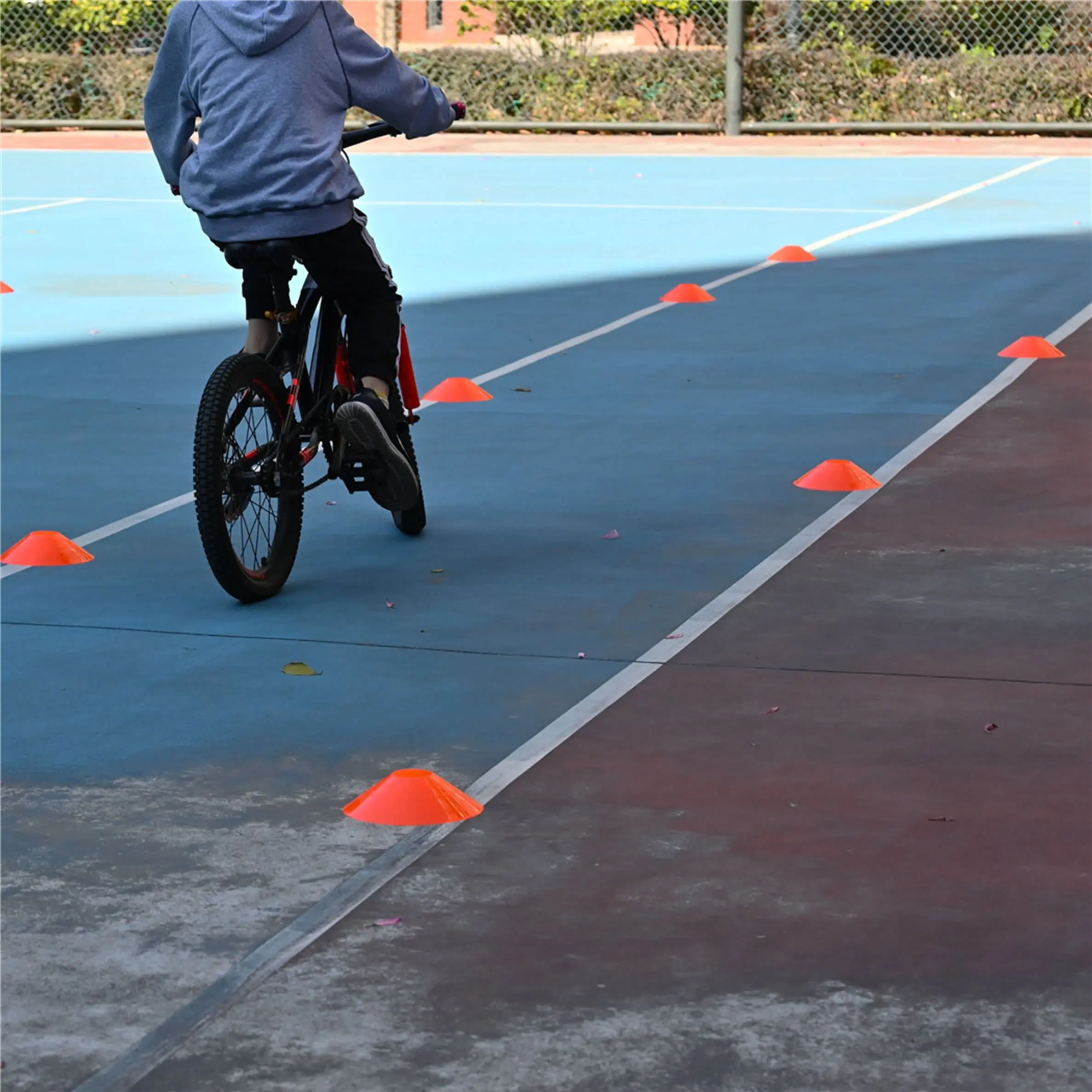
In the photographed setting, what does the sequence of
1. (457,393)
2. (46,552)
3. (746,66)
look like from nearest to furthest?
1. (46,552)
2. (457,393)
3. (746,66)

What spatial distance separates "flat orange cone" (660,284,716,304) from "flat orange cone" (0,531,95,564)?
6183mm

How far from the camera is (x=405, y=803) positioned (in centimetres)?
447

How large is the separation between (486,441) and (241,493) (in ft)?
8.62

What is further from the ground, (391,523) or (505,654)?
(505,654)

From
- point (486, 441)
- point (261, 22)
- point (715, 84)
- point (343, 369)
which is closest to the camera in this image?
point (261, 22)

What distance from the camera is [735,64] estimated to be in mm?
24875

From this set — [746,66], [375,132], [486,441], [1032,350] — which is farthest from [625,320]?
[746,66]

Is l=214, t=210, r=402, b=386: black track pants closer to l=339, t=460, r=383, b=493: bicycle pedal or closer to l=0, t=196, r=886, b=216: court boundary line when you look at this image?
l=339, t=460, r=383, b=493: bicycle pedal

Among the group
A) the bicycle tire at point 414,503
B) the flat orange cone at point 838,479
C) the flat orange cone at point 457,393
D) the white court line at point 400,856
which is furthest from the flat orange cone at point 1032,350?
the bicycle tire at point 414,503

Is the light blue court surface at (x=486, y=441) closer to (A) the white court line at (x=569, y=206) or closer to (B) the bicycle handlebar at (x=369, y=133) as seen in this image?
(A) the white court line at (x=569, y=206)

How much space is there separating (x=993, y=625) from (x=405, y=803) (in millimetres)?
2150

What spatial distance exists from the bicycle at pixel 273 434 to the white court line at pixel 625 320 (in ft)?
2.71

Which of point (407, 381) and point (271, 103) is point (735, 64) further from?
point (271, 103)

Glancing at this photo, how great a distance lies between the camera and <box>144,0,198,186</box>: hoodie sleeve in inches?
235
